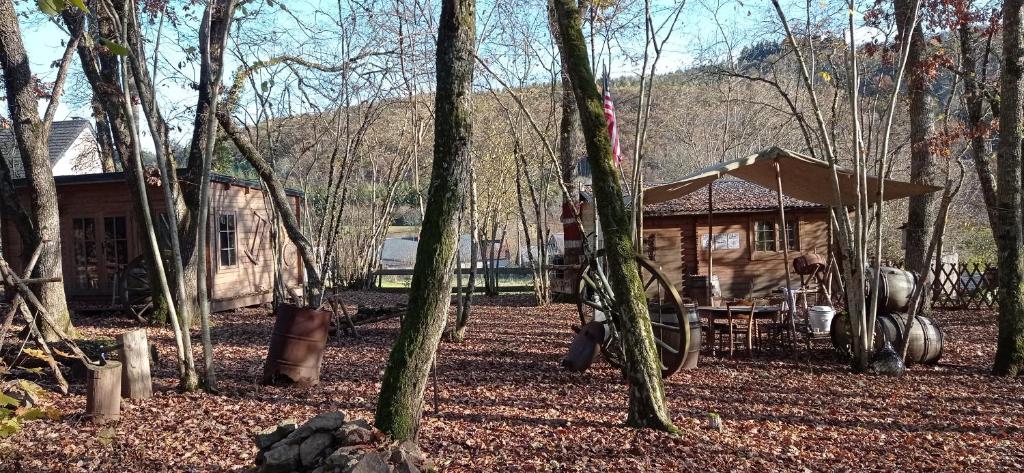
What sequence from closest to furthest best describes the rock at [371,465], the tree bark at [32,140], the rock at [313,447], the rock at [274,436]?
the rock at [371,465]
the rock at [313,447]
the rock at [274,436]
the tree bark at [32,140]

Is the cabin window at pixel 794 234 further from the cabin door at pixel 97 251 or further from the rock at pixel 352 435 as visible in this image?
the rock at pixel 352 435

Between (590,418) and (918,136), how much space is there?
9.28 m

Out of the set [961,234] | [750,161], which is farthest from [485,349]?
[961,234]

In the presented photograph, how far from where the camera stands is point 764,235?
64.1 ft

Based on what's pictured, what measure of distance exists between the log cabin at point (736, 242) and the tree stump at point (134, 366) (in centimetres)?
1413

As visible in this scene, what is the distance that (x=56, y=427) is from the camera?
604 centimetres

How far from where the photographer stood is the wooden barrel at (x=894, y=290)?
361 inches

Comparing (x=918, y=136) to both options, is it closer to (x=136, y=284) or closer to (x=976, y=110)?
(x=976, y=110)

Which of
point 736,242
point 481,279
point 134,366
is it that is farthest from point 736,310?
point 481,279

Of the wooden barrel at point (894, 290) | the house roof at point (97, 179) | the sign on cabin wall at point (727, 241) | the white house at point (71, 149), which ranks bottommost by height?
the wooden barrel at point (894, 290)

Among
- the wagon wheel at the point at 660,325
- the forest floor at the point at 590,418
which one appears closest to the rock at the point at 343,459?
the forest floor at the point at 590,418

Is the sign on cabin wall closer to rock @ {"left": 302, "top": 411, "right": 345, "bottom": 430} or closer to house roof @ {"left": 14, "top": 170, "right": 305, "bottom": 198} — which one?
house roof @ {"left": 14, "top": 170, "right": 305, "bottom": 198}

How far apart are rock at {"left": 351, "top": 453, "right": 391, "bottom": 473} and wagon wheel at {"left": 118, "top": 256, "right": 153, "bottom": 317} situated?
11.0 meters

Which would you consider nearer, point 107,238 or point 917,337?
point 917,337
